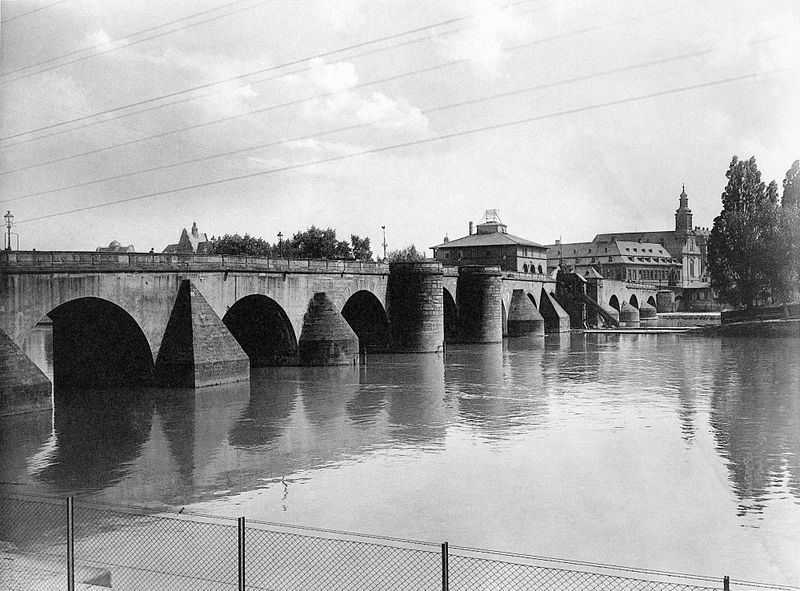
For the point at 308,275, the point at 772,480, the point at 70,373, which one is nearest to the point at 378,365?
the point at 308,275

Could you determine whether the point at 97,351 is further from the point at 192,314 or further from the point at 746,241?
the point at 746,241

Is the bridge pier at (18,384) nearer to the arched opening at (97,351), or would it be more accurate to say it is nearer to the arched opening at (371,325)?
the arched opening at (97,351)

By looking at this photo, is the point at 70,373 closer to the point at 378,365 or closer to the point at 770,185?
the point at 378,365

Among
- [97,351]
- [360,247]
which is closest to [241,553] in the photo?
[97,351]

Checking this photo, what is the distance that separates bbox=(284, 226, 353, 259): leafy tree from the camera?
96.9 m

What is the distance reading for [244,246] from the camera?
9900 cm

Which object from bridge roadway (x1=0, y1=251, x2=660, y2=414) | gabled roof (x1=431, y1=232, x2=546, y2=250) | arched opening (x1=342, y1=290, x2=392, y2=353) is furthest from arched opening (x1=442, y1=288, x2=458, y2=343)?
gabled roof (x1=431, y1=232, x2=546, y2=250)

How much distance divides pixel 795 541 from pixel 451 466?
7756 millimetres

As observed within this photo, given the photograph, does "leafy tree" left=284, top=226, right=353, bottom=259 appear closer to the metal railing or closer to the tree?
the tree

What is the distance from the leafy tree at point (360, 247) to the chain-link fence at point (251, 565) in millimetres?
87794

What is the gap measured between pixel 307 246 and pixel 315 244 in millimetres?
890

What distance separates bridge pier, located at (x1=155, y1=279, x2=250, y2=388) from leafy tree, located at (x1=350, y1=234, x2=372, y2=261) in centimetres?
6578

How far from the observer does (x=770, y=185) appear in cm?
6284

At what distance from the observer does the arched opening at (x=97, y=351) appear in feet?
115
